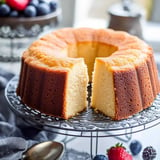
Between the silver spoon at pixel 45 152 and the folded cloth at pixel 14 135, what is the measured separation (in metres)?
0.05

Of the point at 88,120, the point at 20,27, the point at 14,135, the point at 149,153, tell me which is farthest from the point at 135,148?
the point at 20,27

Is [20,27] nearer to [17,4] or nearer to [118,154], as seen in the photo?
[17,4]

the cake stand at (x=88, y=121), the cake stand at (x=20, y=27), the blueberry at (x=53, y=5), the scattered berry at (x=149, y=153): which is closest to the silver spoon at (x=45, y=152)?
the cake stand at (x=88, y=121)

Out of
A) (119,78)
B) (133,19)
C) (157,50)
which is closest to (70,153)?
(119,78)

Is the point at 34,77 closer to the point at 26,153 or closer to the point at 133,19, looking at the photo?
the point at 26,153

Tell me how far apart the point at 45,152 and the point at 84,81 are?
190 mm

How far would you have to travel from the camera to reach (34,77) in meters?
1.04

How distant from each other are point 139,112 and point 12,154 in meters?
0.32

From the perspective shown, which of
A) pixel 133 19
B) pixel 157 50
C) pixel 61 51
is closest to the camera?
pixel 61 51

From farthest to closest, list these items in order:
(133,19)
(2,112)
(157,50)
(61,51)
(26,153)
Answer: (157,50) → (133,19) → (2,112) → (61,51) → (26,153)

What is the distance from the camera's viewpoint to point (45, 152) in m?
1.00

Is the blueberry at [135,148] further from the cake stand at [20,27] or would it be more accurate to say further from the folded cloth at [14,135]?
the cake stand at [20,27]

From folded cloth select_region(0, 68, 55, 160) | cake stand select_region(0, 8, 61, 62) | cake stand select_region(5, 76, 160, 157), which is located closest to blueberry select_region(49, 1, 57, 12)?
cake stand select_region(0, 8, 61, 62)

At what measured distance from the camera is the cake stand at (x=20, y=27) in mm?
1350
